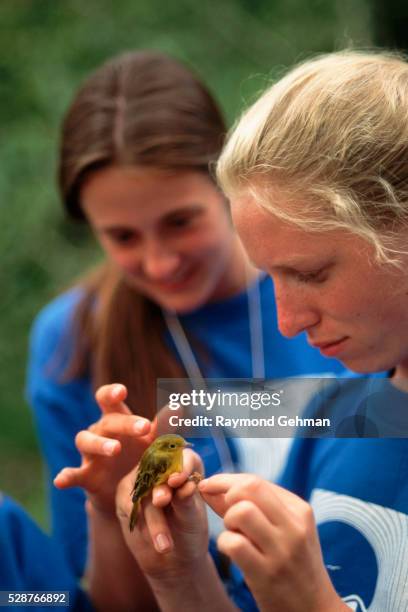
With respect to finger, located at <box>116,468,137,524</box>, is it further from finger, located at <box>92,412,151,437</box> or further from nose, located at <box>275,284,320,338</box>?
nose, located at <box>275,284,320,338</box>

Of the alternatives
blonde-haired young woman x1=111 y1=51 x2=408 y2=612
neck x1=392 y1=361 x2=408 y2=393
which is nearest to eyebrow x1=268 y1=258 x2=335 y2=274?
blonde-haired young woman x1=111 y1=51 x2=408 y2=612

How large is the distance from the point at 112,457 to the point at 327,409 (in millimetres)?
199

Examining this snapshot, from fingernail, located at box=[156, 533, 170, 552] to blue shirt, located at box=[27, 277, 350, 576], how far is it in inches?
10.9

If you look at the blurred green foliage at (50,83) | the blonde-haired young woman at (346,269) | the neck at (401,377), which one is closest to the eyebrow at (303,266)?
the blonde-haired young woman at (346,269)

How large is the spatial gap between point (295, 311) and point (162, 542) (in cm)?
22

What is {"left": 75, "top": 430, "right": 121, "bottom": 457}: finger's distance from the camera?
0.65 metres

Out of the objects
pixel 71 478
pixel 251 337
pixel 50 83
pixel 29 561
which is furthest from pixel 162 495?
pixel 50 83

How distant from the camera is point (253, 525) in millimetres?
519

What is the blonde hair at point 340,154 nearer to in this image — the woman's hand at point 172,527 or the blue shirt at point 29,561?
the woman's hand at point 172,527

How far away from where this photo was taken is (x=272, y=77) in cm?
90

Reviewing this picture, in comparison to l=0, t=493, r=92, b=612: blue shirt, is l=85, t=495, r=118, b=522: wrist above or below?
above

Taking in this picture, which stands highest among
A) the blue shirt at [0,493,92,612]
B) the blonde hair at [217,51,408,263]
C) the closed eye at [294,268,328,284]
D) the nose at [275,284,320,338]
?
the blonde hair at [217,51,408,263]

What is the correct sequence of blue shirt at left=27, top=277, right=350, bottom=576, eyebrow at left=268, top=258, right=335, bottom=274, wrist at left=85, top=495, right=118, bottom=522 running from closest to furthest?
eyebrow at left=268, top=258, right=335, bottom=274 < wrist at left=85, top=495, right=118, bottom=522 < blue shirt at left=27, top=277, right=350, bottom=576

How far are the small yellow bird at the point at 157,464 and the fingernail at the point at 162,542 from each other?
4 centimetres
